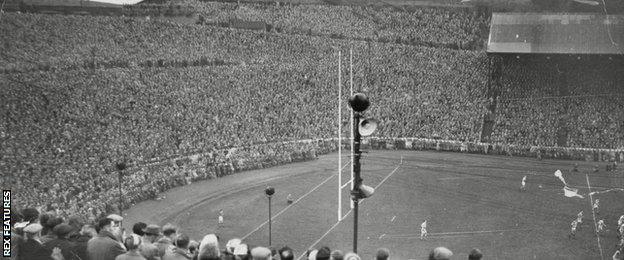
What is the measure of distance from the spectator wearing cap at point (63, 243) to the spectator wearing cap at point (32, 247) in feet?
0.31

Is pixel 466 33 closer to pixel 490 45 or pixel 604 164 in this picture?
pixel 490 45

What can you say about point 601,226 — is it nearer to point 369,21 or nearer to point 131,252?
point 131,252

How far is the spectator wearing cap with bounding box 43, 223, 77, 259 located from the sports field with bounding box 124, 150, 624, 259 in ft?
48.2

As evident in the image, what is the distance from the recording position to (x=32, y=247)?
964 cm

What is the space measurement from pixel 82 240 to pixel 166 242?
1189mm

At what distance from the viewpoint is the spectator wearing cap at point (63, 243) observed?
9500 mm

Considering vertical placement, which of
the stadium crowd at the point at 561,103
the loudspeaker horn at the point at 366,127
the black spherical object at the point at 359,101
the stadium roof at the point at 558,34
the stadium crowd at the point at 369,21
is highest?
the stadium crowd at the point at 369,21

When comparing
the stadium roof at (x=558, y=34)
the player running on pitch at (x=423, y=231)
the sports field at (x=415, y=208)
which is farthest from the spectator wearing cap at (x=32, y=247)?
the stadium roof at (x=558, y=34)

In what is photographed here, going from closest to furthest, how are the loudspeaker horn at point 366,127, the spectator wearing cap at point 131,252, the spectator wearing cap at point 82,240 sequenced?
the spectator wearing cap at point 131,252 < the spectator wearing cap at point 82,240 < the loudspeaker horn at point 366,127

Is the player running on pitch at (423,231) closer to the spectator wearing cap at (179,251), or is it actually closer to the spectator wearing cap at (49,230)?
the spectator wearing cap at (49,230)

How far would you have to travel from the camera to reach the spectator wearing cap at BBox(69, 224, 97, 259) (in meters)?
9.58

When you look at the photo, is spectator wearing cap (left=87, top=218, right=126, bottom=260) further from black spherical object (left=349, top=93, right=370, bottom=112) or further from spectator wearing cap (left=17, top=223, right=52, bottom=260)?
black spherical object (left=349, top=93, right=370, bottom=112)

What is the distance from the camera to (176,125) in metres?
37.5

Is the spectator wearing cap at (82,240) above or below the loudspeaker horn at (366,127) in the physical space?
below
